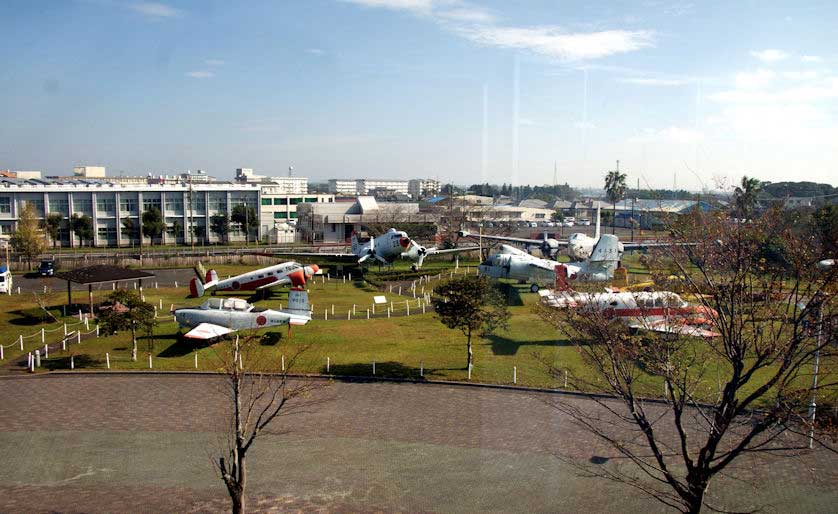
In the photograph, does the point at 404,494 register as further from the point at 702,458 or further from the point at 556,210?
the point at 556,210

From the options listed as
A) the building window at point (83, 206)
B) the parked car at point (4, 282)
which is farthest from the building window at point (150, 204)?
the parked car at point (4, 282)

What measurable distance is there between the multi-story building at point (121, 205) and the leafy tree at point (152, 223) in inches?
104

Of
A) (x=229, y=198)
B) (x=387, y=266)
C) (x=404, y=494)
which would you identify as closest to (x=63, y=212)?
(x=229, y=198)

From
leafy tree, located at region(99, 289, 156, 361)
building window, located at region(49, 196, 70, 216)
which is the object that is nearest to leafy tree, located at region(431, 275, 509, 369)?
leafy tree, located at region(99, 289, 156, 361)

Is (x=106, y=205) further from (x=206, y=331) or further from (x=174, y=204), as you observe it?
(x=206, y=331)

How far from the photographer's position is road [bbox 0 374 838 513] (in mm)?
12703

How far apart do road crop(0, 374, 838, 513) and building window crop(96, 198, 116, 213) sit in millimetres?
57690

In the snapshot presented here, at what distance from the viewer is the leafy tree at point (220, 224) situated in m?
72.5

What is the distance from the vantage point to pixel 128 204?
237ft

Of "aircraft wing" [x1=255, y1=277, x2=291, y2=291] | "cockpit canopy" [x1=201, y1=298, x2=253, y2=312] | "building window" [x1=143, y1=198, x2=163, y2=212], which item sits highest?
"building window" [x1=143, y1=198, x2=163, y2=212]

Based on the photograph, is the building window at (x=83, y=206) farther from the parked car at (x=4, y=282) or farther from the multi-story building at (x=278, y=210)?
the parked car at (x=4, y=282)

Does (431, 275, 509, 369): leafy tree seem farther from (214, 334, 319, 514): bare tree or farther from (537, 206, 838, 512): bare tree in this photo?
(537, 206, 838, 512): bare tree

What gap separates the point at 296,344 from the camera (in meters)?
25.2

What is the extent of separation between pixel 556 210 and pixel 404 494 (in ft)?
344
